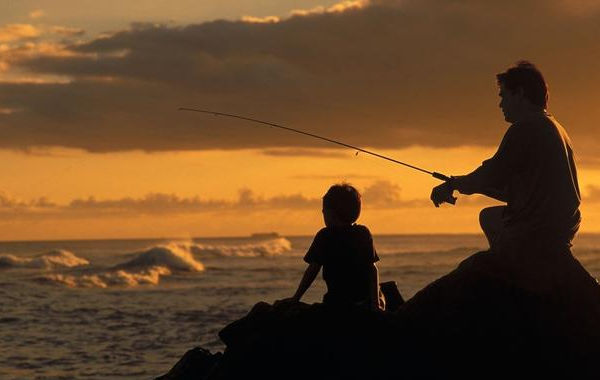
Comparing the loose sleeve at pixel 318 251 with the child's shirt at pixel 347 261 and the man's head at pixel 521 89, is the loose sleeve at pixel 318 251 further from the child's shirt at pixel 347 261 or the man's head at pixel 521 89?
the man's head at pixel 521 89

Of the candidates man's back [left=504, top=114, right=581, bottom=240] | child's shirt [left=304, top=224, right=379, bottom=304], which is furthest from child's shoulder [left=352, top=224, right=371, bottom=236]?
man's back [left=504, top=114, right=581, bottom=240]

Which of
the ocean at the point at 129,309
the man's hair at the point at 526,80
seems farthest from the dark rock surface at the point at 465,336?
the ocean at the point at 129,309

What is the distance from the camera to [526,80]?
7039 mm

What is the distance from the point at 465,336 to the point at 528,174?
1.20m

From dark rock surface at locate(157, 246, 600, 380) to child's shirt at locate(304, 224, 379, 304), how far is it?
27 cm

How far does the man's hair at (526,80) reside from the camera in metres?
7.04

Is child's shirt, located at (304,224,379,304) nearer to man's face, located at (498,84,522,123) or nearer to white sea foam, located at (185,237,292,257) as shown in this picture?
man's face, located at (498,84,522,123)

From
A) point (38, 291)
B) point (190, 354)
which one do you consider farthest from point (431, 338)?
point (38, 291)

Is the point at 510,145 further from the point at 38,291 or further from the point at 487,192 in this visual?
the point at 38,291

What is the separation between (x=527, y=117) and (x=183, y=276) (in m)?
44.8

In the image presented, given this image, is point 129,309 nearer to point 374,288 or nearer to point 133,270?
point 133,270

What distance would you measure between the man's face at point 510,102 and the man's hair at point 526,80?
0.10ft

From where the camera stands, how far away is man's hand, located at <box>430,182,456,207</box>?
→ 709 centimetres

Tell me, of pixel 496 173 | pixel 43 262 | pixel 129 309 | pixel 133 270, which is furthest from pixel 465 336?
pixel 43 262
